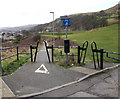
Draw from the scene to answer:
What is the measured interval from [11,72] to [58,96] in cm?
326

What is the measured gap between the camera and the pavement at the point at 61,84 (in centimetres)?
518

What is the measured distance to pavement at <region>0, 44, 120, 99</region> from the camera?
5182 mm

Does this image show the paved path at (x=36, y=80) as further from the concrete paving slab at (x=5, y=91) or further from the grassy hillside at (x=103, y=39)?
the grassy hillside at (x=103, y=39)

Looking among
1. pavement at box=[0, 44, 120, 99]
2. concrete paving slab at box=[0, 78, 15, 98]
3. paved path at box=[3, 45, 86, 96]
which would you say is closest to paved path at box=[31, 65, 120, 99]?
pavement at box=[0, 44, 120, 99]

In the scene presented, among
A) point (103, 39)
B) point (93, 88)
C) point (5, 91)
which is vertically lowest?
point (93, 88)

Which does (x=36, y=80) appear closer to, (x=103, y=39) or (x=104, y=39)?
(x=104, y=39)

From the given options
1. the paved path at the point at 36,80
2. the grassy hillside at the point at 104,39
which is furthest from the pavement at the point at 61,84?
the grassy hillside at the point at 104,39

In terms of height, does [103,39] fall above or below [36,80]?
above

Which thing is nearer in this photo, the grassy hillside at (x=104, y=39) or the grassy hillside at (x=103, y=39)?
the grassy hillside at (x=103, y=39)

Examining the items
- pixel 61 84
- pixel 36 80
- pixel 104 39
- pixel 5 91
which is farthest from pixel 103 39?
pixel 5 91

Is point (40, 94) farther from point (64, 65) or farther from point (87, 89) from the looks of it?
point (64, 65)

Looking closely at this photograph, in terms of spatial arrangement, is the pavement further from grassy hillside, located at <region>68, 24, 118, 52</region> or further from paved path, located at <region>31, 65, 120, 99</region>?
grassy hillside, located at <region>68, 24, 118, 52</region>

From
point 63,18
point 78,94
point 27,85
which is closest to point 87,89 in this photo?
point 78,94

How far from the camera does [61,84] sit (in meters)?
6.03
